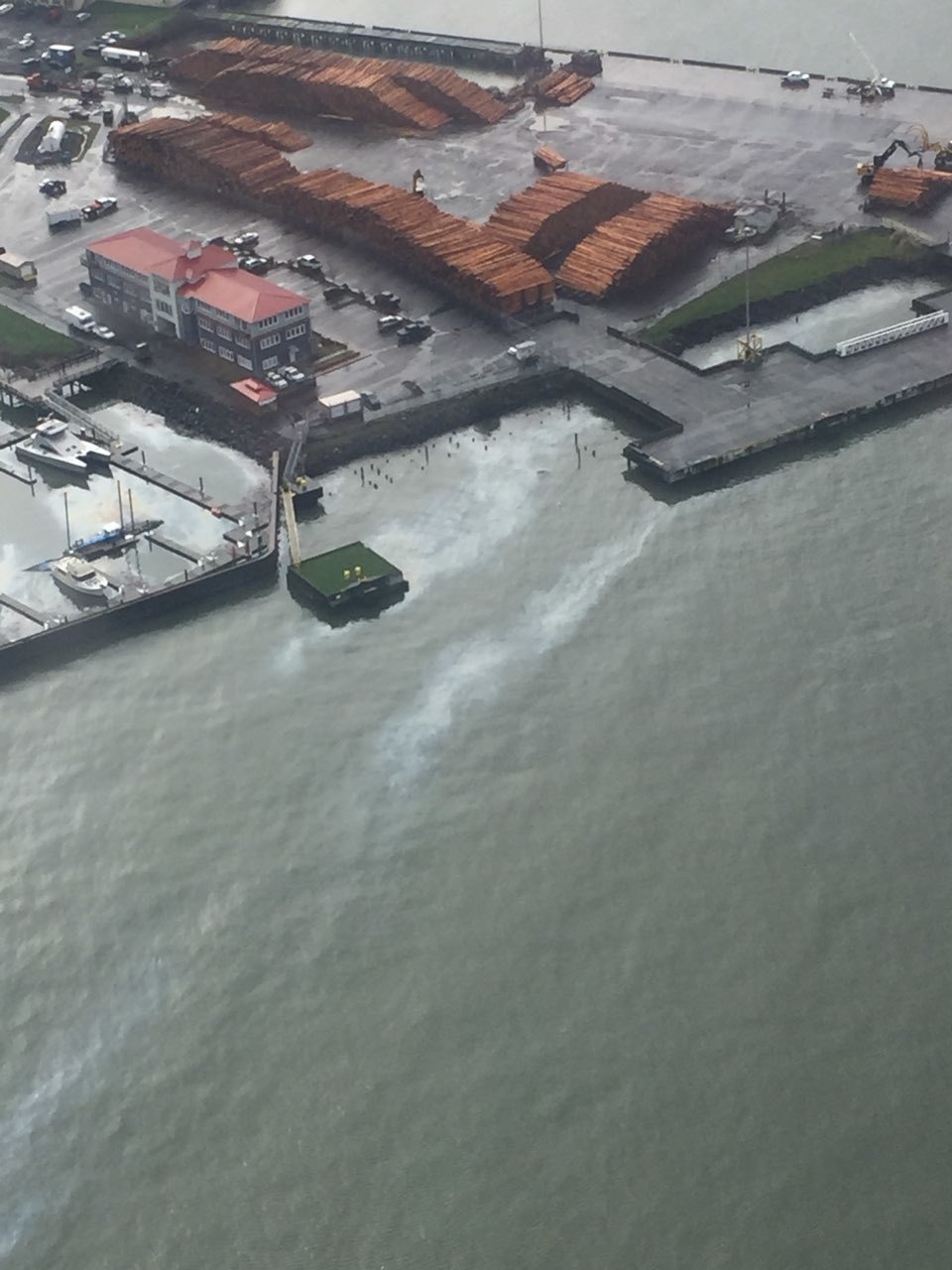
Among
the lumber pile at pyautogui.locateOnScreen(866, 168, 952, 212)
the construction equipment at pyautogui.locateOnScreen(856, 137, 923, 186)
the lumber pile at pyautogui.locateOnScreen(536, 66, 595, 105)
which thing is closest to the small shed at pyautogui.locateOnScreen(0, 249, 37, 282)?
the lumber pile at pyautogui.locateOnScreen(536, 66, 595, 105)

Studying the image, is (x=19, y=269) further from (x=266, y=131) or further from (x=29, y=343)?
(x=266, y=131)

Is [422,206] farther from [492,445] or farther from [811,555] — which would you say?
[811,555]

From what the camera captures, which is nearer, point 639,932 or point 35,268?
point 639,932

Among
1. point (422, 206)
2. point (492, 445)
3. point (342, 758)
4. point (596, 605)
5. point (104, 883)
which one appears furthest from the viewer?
point (422, 206)

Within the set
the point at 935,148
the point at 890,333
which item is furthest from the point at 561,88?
the point at 890,333

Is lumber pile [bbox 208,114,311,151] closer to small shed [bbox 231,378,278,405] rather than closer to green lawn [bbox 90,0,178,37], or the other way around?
green lawn [bbox 90,0,178,37]

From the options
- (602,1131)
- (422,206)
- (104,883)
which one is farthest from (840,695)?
(422,206)

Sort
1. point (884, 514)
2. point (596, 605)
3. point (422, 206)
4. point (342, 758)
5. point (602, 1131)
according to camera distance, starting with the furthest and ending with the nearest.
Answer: point (422, 206), point (884, 514), point (596, 605), point (342, 758), point (602, 1131)
